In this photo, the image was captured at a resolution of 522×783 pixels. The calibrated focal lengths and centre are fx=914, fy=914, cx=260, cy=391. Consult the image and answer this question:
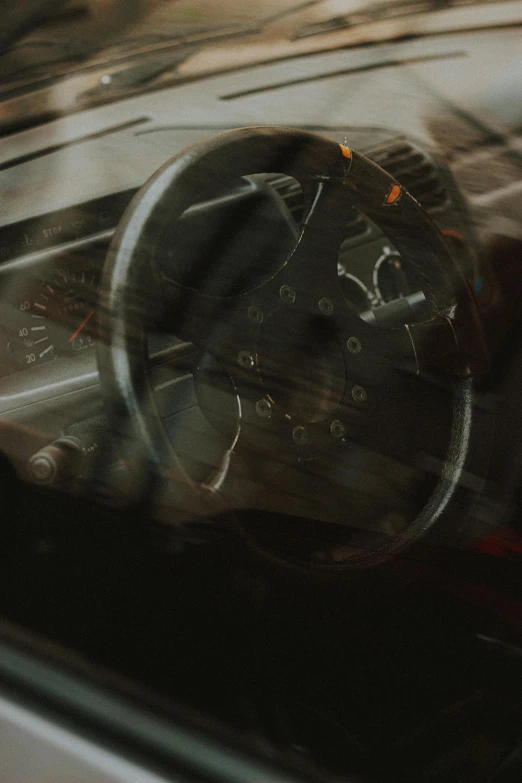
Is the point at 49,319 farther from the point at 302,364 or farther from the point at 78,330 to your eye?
the point at 302,364

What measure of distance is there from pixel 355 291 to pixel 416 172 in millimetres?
375

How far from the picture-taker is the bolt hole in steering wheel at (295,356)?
1.04 m

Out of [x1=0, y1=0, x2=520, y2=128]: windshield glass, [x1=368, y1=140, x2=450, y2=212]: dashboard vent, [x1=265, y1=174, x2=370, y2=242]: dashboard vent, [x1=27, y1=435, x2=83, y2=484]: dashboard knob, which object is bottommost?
[x1=27, y1=435, x2=83, y2=484]: dashboard knob

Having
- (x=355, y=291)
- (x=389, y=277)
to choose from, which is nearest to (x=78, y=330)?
(x=355, y=291)

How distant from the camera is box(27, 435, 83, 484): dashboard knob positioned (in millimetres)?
1277

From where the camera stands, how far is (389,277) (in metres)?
2.21

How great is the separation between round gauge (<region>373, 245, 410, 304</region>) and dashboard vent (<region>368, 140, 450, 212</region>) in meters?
0.15

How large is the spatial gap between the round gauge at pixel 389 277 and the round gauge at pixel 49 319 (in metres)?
0.85

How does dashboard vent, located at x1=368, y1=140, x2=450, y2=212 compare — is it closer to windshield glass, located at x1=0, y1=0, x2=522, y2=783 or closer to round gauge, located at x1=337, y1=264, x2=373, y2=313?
round gauge, located at x1=337, y1=264, x2=373, y2=313

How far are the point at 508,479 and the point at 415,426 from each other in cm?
29

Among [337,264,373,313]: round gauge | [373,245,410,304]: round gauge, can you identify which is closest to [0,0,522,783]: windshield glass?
[337,264,373,313]: round gauge

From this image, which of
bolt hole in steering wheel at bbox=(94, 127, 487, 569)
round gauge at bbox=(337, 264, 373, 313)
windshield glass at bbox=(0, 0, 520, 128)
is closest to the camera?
bolt hole in steering wheel at bbox=(94, 127, 487, 569)

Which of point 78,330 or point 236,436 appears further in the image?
point 78,330

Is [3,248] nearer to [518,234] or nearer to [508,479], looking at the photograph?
[508,479]
